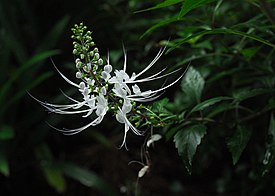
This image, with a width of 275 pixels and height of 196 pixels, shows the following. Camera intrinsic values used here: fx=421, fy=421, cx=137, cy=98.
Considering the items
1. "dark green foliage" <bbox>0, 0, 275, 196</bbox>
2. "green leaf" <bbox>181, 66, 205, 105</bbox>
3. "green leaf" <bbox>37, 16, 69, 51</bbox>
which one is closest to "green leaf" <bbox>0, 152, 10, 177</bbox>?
"dark green foliage" <bbox>0, 0, 275, 196</bbox>

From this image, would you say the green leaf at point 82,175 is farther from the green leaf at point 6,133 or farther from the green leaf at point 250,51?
the green leaf at point 250,51

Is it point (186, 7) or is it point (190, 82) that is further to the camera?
point (190, 82)

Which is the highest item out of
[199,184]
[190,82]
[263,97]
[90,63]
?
[90,63]

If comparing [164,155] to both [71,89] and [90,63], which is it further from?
[90,63]

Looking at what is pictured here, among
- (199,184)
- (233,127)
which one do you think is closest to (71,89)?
(199,184)

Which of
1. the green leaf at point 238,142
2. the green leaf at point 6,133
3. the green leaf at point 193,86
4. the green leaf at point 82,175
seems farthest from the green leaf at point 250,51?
the green leaf at point 6,133

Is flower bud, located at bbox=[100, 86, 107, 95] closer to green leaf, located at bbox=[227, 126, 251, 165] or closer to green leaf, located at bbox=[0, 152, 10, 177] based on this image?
green leaf, located at bbox=[227, 126, 251, 165]
